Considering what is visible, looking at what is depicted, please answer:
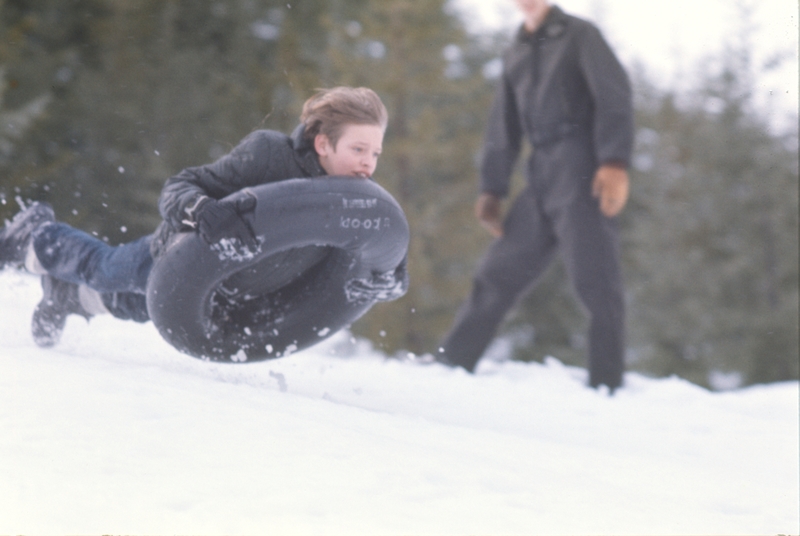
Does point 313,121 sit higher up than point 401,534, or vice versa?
point 313,121

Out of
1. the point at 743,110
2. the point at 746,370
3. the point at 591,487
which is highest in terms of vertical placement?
the point at 591,487

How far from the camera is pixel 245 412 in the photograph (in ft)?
6.22

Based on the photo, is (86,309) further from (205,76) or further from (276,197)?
(205,76)

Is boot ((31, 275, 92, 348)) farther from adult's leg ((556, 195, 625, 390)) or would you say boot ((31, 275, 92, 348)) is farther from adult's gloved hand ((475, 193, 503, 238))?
adult's leg ((556, 195, 625, 390))

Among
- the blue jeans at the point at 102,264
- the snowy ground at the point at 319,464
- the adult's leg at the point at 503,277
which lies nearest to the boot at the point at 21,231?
the blue jeans at the point at 102,264

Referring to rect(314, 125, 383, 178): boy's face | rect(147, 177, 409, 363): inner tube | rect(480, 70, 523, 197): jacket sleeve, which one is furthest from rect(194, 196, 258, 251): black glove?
rect(480, 70, 523, 197): jacket sleeve

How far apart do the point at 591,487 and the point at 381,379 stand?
1538mm

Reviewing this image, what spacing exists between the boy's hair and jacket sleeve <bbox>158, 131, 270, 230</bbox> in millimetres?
158

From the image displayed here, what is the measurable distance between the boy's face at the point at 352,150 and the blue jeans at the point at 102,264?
27.0 inches

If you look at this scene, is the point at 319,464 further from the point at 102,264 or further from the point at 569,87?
the point at 569,87

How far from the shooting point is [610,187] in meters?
3.45

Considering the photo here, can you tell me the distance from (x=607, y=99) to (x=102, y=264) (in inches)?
86.1

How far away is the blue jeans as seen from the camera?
8.70ft

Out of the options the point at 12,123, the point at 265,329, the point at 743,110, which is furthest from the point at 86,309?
the point at 743,110
